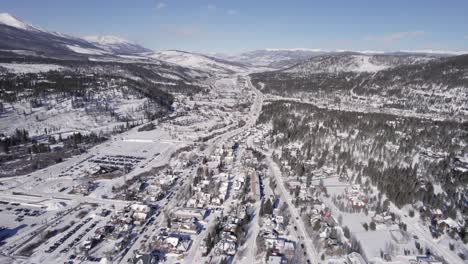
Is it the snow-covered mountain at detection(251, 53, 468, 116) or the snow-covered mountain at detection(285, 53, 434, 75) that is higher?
the snow-covered mountain at detection(285, 53, 434, 75)

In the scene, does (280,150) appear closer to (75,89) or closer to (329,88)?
(75,89)

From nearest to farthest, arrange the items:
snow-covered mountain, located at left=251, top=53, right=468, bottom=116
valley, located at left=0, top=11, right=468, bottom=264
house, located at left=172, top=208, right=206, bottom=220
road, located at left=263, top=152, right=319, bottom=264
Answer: road, located at left=263, top=152, right=319, bottom=264
valley, located at left=0, top=11, right=468, bottom=264
house, located at left=172, top=208, right=206, bottom=220
snow-covered mountain, located at left=251, top=53, right=468, bottom=116

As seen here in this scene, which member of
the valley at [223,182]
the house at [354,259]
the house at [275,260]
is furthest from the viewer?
the valley at [223,182]

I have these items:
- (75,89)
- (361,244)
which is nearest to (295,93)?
(75,89)

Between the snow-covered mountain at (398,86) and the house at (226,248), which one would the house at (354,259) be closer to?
the house at (226,248)

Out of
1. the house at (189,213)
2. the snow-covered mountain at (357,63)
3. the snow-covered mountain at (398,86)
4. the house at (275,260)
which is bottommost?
the house at (275,260)

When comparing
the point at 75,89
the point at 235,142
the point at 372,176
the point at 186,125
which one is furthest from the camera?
the point at 75,89

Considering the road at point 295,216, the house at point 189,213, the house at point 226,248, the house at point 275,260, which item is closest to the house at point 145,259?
the house at point 226,248

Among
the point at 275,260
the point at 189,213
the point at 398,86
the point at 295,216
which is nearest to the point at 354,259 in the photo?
the point at 275,260

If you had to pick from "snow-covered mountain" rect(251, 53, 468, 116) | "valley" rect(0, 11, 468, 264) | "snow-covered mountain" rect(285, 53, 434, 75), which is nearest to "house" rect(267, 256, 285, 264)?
"valley" rect(0, 11, 468, 264)

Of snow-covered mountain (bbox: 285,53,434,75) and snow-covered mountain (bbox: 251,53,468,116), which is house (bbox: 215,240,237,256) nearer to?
snow-covered mountain (bbox: 251,53,468,116)

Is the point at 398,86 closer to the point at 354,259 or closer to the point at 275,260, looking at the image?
the point at 354,259
